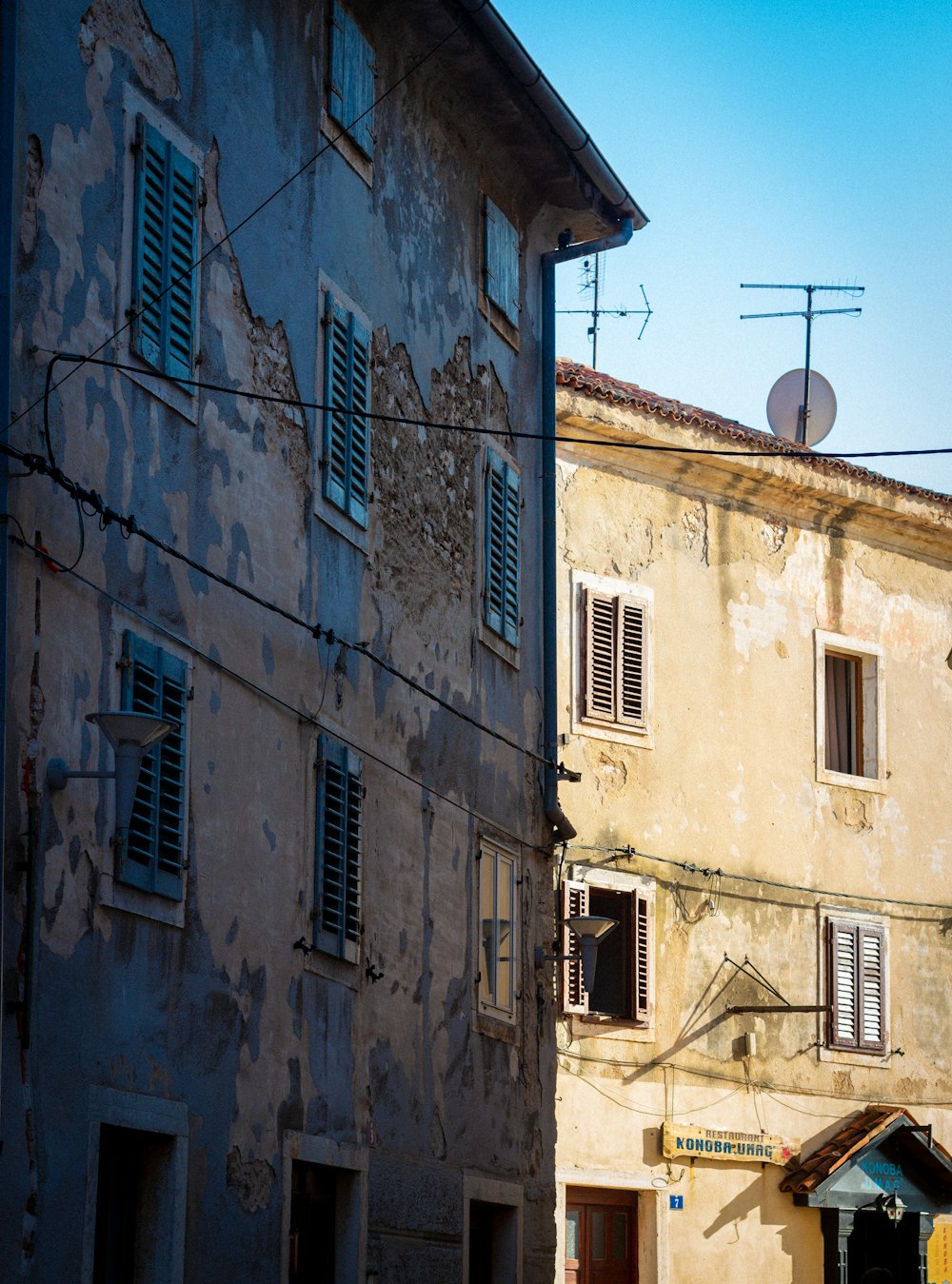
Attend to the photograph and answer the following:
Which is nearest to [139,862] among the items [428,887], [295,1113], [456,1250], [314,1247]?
[295,1113]

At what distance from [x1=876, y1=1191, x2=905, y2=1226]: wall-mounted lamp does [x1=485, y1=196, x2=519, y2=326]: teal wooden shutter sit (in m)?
11.5

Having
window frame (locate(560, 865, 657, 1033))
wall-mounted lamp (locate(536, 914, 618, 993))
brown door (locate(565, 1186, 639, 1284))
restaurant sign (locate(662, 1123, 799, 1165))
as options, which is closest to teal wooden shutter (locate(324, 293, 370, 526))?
wall-mounted lamp (locate(536, 914, 618, 993))

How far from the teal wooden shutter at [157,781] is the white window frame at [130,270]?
54.6 inches

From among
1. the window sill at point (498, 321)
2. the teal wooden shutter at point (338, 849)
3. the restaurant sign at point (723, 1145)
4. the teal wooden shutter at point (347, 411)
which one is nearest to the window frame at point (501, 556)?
the window sill at point (498, 321)

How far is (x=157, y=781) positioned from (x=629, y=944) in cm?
1214

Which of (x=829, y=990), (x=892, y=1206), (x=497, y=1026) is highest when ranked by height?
(x=829, y=990)

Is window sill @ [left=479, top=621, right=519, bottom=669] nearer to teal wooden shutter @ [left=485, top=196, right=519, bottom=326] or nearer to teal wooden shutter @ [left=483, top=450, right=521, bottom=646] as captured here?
teal wooden shutter @ [left=483, top=450, right=521, bottom=646]

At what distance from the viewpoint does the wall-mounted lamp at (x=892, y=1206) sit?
24078mm

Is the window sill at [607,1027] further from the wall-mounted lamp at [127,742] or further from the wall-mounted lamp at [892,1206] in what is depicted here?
the wall-mounted lamp at [127,742]

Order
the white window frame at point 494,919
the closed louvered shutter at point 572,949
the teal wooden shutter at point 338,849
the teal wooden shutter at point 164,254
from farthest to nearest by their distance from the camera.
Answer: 1. the closed louvered shutter at point 572,949
2. the white window frame at point 494,919
3. the teal wooden shutter at point 338,849
4. the teal wooden shutter at point 164,254

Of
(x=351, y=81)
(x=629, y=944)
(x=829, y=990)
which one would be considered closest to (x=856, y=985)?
(x=829, y=990)

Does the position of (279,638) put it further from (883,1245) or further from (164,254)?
(883,1245)

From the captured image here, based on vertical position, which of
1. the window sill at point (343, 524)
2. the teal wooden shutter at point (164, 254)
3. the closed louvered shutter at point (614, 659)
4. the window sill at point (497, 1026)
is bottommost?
the window sill at point (497, 1026)

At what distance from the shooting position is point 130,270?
37.2ft
